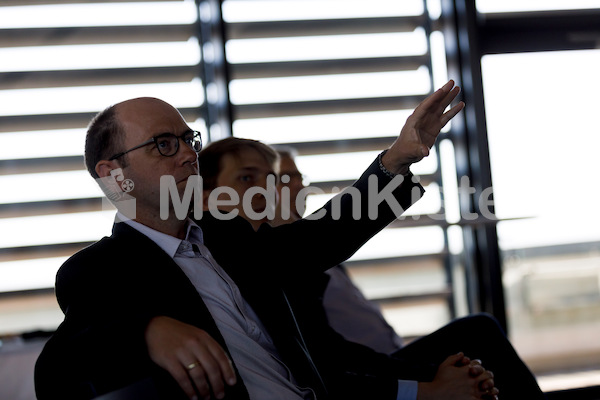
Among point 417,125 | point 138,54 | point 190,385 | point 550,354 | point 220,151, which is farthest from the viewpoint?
point 550,354

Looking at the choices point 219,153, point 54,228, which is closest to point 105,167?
point 219,153

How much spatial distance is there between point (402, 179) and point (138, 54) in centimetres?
250

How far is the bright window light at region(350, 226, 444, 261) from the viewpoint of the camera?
362 centimetres

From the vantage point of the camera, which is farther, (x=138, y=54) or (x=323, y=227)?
(x=138, y=54)

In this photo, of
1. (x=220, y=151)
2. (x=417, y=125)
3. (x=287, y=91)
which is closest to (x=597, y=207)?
(x=287, y=91)

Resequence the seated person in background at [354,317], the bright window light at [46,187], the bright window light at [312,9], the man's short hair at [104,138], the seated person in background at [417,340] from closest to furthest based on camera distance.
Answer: the man's short hair at [104,138], the seated person in background at [417,340], the seated person in background at [354,317], the bright window light at [46,187], the bright window light at [312,9]

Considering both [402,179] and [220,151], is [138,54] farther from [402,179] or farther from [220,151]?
[402,179]

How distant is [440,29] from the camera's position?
12.1 feet

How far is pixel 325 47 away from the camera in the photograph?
3.58 metres

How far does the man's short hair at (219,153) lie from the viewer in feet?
6.09

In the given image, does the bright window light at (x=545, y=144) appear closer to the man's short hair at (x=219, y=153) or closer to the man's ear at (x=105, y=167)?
the man's short hair at (x=219, y=153)

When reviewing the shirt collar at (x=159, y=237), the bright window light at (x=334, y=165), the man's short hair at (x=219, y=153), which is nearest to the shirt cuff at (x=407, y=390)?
the shirt collar at (x=159, y=237)

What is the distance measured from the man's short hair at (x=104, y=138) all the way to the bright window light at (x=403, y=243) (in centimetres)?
241

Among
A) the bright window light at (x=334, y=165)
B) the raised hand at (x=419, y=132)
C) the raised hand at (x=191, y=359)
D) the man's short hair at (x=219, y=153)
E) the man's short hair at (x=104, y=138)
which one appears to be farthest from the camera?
the bright window light at (x=334, y=165)
